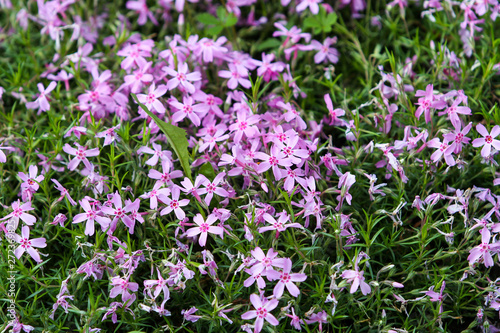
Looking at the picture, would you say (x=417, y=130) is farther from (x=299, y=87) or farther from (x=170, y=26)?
(x=170, y=26)

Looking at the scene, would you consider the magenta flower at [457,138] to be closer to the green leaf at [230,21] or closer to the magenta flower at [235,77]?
the magenta flower at [235,77]

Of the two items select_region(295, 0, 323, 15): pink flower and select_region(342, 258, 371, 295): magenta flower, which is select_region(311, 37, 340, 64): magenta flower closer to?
select_region(295, 0, 323, 15): pink flower

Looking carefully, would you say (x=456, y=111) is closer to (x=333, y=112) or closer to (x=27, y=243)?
(x=333, y=112)

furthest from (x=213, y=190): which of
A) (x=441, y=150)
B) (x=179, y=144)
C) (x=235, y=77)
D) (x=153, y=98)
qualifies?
(x=441, y=150)

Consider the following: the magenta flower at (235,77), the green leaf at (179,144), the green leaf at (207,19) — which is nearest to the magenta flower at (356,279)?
the green leaf at (179,144)

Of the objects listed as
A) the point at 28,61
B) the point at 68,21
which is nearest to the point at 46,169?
the point at 28,61

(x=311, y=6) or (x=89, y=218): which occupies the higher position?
(x=311, y=6)

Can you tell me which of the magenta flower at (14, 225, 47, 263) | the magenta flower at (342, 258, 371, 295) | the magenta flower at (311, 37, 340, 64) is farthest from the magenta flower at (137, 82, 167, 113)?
the magenta flower at (342, 258, 371, 295)
